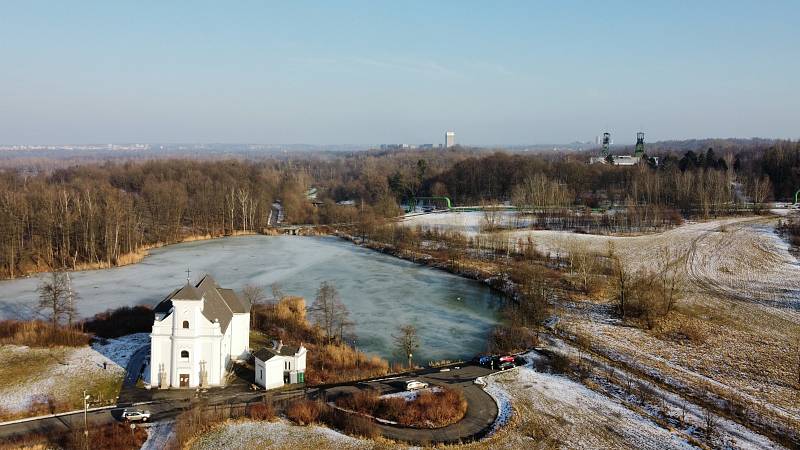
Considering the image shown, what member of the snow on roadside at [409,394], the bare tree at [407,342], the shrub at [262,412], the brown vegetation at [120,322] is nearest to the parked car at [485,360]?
→ the bare tree at [407,342]

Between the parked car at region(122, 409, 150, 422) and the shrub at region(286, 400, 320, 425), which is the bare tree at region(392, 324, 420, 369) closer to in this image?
the shrub at region(286, 400, 320, 425)

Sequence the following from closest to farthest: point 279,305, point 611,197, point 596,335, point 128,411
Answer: point 128,411
point 596,335
point 279,305
point 611,197

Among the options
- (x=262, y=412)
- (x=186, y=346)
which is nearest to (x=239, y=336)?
(x=186, y=346)

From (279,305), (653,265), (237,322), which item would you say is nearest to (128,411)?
(237,322)

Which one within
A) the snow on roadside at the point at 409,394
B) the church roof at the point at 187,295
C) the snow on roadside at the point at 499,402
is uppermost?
the church roof at the point at 187,295

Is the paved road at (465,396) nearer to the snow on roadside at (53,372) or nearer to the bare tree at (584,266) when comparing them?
the snow on roadside at (53,372)

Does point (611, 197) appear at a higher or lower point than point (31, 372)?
higher

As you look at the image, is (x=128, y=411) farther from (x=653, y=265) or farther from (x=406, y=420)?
(x=653, y=265)

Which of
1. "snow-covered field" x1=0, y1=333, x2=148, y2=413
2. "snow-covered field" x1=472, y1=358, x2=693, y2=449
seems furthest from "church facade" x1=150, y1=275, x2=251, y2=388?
"snow-covered field" x1=472, y1=358, x2=693, y2=449
